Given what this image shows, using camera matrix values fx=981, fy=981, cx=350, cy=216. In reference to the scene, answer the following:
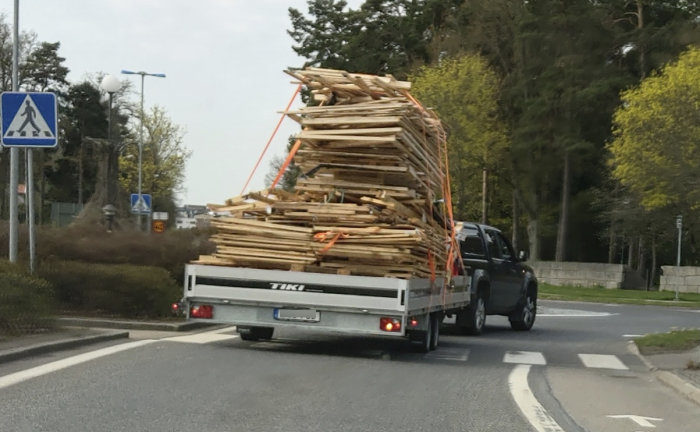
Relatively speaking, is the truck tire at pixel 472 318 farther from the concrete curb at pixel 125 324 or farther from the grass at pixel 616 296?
the grass at pixel 616 296

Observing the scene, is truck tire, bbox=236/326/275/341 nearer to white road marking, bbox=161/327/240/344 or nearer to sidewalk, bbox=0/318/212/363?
white road marking, bbox=161/327/240/344

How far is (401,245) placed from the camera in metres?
12.0

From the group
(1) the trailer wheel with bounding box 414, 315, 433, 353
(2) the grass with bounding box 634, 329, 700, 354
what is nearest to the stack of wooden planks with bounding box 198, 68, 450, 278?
(1) the trailer wheel with bounding box 414, 315, 433, 353

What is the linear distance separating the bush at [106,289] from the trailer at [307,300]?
2.31 metres

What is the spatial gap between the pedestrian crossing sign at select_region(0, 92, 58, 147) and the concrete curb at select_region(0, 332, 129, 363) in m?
2.69

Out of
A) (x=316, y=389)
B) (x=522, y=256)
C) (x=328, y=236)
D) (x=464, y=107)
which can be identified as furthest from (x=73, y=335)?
(x=464, y=107)

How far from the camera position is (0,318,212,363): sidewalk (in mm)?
10510

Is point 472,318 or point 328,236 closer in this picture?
point 328,236

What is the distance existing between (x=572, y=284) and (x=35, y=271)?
37962 mm

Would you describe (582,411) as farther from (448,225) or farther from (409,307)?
(448,225)

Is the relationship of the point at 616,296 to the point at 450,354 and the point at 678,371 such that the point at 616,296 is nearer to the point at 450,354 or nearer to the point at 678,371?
the point at 450,354

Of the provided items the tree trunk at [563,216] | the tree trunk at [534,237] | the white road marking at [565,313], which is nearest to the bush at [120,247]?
the white road marking at [565,313]

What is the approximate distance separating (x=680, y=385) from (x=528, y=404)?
2.68m

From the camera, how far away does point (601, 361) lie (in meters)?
14.2
